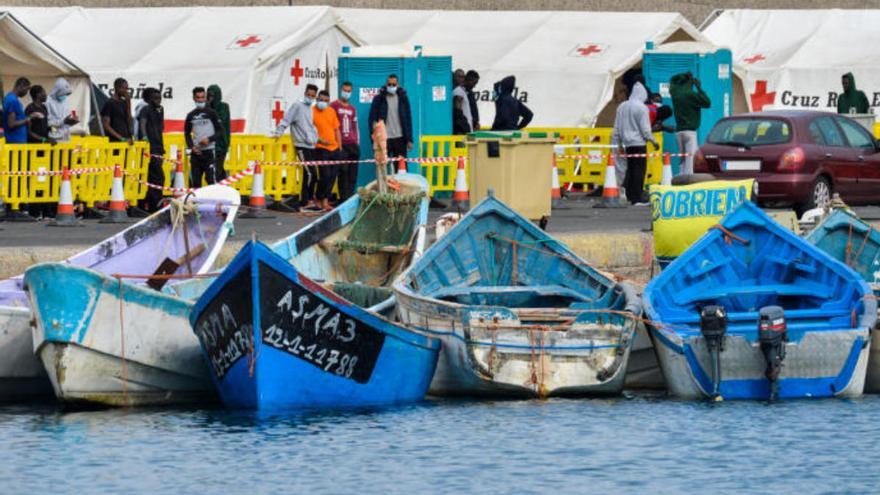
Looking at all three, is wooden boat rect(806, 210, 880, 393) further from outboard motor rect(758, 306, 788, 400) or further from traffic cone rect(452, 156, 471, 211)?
traffic cone rect(452, 156, 471, 211)

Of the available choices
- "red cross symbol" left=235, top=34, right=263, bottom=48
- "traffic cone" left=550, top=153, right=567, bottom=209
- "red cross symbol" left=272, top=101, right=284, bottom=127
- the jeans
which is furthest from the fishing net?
"red cross symbol" left=235, top=34, right=263, bottom=48

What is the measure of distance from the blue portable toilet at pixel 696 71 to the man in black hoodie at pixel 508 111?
2935mm

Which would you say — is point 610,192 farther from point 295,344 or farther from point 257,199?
point 295,344

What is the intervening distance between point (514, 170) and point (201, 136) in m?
4.56

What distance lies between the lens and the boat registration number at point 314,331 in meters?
18.9

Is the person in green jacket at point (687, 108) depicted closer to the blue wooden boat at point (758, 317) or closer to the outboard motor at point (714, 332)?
the blue wooden boat at point (758, 317)

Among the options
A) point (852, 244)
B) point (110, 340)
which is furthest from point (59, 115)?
point (852, 244)

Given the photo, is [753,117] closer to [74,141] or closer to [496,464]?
[74,141]

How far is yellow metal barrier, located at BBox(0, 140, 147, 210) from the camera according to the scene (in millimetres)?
28266

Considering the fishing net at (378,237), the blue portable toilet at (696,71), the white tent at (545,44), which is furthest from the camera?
the white tent at (545,44)

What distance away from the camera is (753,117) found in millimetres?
28750

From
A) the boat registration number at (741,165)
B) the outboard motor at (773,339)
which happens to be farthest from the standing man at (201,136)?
the outboard motor at (773,339)

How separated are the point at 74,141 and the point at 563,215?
6.15m

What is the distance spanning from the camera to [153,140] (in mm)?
29375
